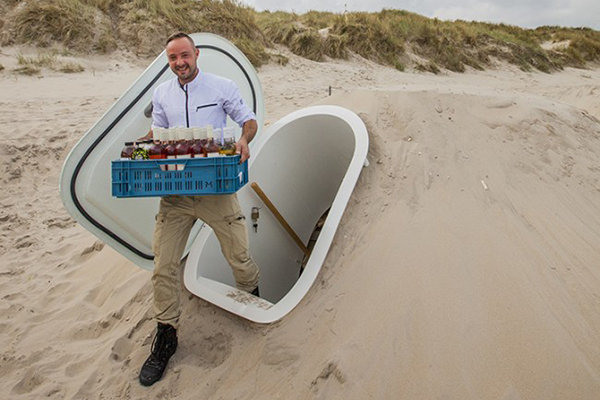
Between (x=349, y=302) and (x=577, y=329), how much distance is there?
1133 mm

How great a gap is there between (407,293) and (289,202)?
2.05 m

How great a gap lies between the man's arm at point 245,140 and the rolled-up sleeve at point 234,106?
0.12 ft

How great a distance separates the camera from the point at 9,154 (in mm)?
5422

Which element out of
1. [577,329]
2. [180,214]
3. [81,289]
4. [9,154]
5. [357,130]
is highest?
[357,130]

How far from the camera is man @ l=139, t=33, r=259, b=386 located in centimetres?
233

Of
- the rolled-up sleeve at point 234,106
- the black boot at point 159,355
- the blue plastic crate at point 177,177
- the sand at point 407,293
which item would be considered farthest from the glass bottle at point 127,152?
the sand at point 407,293

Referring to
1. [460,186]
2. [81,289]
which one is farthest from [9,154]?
[460,186]

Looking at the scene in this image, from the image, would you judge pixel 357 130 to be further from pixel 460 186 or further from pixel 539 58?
pixel 539 58

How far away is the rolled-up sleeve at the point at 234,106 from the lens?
2379 millimetres

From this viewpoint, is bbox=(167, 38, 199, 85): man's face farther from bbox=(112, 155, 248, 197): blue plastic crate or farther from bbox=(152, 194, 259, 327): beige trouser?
bbox=(152, 194, 259, 327): beige trouser

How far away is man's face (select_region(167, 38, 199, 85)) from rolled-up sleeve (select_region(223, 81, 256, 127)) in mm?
230

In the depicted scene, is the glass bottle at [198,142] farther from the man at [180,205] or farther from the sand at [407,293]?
the sand at [407,293]

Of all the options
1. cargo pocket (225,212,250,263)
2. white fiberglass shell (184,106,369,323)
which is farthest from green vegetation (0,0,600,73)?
cargo pocket (225,212,250,263)

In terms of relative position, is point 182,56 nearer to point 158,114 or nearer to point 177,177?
point 158,114
